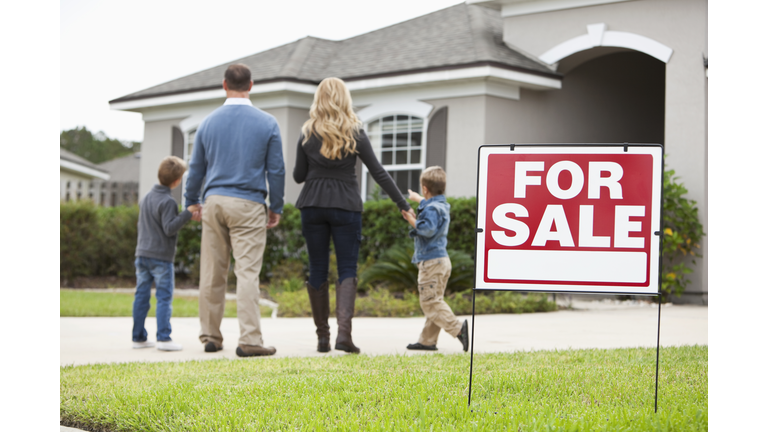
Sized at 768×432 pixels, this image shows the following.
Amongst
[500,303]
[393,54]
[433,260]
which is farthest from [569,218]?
[393,54]

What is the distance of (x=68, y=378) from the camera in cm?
445

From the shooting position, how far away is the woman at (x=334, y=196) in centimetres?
554

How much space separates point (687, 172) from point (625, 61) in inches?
186

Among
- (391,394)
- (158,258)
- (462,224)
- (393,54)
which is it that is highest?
(393,54)

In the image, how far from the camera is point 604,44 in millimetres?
12062

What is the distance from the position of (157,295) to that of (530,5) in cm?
946

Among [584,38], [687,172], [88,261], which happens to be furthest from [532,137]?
[88,261]

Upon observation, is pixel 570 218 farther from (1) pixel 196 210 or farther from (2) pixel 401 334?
→ (2) pixel 401 334

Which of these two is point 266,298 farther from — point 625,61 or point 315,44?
point 625,61

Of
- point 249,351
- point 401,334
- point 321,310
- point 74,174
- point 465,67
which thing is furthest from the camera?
point 74,174

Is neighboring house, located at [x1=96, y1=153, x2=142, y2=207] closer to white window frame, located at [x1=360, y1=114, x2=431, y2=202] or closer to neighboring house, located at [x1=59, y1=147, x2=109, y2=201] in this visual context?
neighboring house, located at [x1=59, y1=147, x2=109, y2=201]

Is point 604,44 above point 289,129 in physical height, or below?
above

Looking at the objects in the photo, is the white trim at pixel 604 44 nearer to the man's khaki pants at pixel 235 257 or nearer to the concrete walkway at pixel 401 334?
the concrete walkway at pixel 401 334

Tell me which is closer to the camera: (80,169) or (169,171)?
(169,171)
